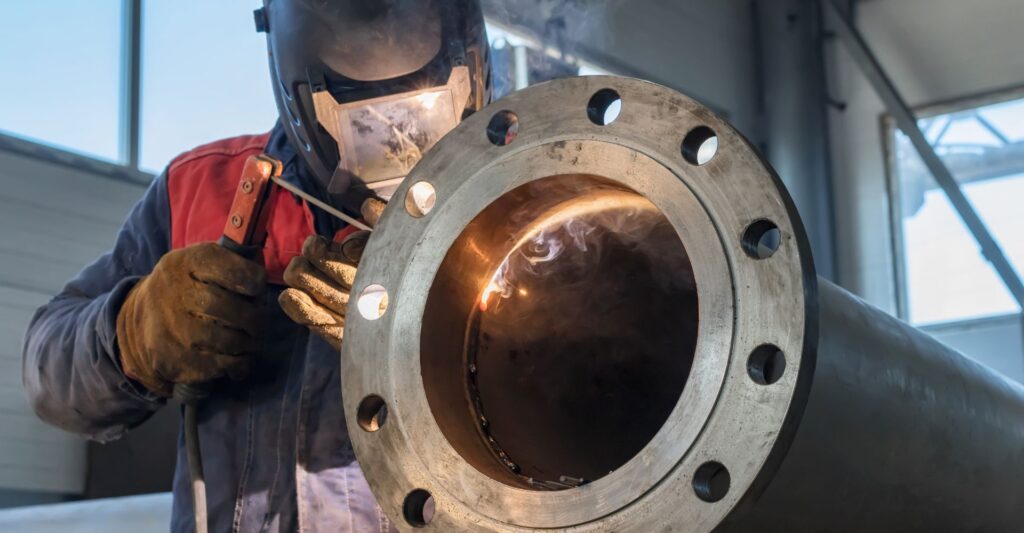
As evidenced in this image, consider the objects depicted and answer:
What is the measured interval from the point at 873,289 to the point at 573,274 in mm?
6465

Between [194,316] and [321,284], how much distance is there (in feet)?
0.65

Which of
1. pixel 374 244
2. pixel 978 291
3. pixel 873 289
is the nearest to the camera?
pixel 374 244

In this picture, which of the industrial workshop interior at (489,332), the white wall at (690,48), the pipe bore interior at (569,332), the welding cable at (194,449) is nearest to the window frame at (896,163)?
the white wall at (690,48)

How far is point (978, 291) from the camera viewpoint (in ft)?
21.8

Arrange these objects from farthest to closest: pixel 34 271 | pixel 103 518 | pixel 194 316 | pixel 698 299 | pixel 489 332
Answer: pixel 34 271, pixel 103 518, pixel 194 316, pixel 489 332, pixel 698 299

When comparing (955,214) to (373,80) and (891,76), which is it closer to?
(891,76)

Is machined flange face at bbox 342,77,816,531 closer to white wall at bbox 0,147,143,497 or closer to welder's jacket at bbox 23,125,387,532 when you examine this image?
welder's jacket at bbox 23,125,387,532

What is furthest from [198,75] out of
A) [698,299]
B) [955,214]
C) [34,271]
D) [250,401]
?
[955,214]

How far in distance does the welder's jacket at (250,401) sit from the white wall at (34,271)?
2.56 meters

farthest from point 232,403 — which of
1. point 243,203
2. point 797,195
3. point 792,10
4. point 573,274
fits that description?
point 792,10

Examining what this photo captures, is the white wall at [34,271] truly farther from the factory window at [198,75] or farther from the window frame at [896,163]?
the window frame at [896,163]

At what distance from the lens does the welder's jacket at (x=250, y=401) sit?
146 cm

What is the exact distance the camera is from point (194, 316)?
4.40ft

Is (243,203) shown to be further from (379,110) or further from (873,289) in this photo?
(873,289)
